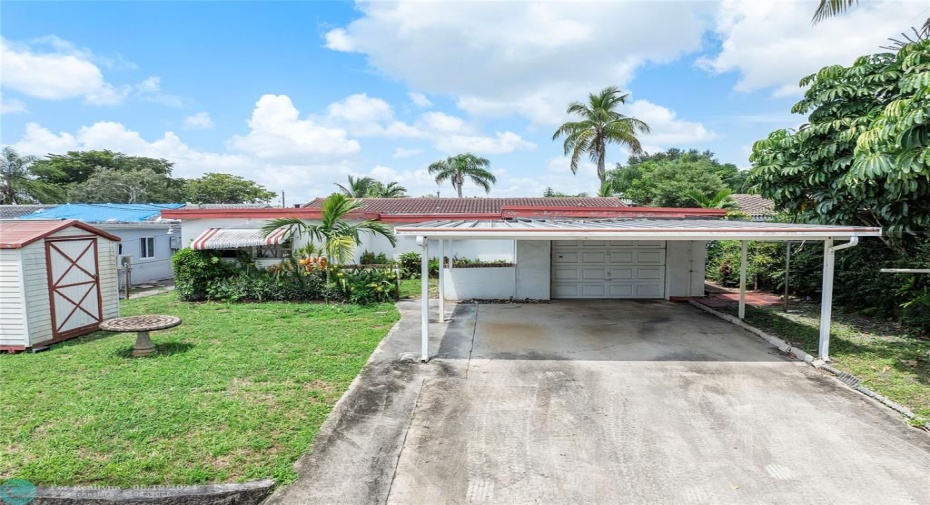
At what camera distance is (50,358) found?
758 centimetres

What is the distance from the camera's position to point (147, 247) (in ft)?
59.6

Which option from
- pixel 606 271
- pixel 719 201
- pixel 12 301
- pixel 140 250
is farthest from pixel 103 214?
pixel 719 201

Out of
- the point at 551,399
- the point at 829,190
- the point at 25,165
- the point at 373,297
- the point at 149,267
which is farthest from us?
the point at 25,165

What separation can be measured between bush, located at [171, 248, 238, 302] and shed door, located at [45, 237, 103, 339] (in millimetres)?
3448

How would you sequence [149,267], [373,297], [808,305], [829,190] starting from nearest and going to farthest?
[829,190], [808,305], [373,297], [149,267]

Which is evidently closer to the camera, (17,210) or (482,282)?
(482,282)

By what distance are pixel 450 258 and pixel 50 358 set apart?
8686 mm

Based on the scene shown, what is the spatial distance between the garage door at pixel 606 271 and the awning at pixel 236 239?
7.76 m

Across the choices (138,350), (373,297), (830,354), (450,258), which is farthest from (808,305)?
(138,350)

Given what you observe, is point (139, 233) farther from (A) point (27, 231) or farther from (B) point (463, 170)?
(B) point (463, 170)

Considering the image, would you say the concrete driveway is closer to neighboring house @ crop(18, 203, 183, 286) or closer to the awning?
the awning

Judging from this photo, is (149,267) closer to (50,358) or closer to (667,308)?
(50,358)

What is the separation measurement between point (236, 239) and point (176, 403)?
28.3ft

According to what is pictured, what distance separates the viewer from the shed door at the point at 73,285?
8398 mm
